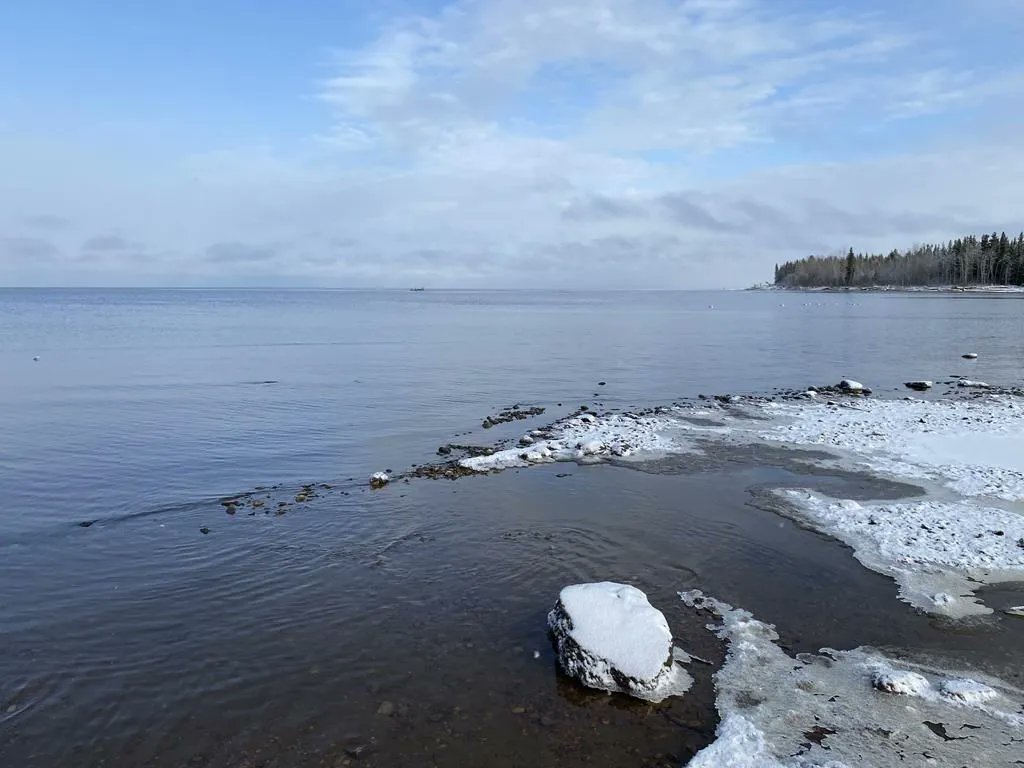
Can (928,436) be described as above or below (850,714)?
above

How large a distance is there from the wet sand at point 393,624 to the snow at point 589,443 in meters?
3.65

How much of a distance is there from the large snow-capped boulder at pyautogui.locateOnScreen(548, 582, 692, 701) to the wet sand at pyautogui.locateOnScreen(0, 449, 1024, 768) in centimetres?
26

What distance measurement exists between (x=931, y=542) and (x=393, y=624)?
11.8 m

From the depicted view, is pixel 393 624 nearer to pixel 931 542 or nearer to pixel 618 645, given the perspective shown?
pixel 618 645

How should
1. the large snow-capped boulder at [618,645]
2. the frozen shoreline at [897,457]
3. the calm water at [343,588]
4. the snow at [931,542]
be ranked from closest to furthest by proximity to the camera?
the calm water at [343,588], the large snow-capped boulder at [618,645], the snow at [931,542], the frozen shoreline at [897,457]

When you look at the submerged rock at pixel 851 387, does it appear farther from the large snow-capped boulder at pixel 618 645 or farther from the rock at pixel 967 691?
the large snow-capped boulder at pixel 618 645

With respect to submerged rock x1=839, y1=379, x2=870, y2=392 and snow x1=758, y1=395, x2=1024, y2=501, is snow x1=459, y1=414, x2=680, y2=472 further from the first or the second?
submerged rock x1=839, y1=379, x2=870, y2=392

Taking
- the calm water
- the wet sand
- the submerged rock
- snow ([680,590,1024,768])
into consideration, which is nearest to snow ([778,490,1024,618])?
the wet sand

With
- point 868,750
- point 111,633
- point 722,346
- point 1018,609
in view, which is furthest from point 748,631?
point 722,346

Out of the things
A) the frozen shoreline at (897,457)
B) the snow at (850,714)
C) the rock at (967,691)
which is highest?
the frozen shoreline at (897,457)

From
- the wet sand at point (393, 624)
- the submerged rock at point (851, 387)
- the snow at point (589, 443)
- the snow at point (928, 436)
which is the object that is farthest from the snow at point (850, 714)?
the submerged rock at point (851, 387)

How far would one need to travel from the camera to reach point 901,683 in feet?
32.1

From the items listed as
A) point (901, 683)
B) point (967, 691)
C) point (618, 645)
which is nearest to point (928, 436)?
point (967, 691)

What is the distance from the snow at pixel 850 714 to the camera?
8.50 m
